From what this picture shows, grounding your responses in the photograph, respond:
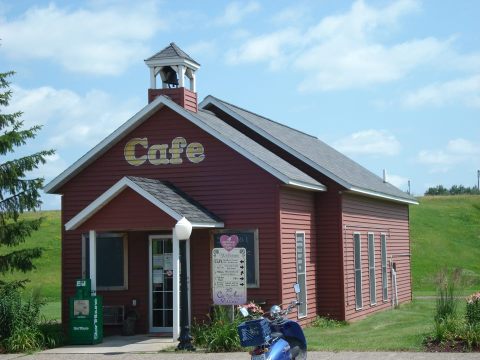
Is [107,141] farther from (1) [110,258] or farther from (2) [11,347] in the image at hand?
(2) [11,347]

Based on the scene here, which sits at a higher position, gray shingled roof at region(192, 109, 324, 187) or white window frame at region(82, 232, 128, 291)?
gray shingled roof at region(192, 109, 324, 187)

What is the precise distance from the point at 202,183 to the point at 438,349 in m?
7.26

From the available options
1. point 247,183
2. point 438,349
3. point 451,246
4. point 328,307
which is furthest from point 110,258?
point 451,246

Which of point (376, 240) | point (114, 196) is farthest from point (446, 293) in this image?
point (376, 240)

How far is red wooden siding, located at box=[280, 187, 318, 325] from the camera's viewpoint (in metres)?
19.5

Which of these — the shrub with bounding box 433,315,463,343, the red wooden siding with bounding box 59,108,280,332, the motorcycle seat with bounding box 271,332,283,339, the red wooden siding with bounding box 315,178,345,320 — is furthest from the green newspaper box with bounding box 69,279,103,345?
the shrub with bounding box 433,315,463,343

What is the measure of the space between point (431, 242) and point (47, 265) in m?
24.5

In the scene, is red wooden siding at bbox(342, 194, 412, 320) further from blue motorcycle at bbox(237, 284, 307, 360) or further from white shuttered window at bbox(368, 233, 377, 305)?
blue motorcycle at bbox(237, 284, 307, 360)

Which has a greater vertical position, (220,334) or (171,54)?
(171,54)

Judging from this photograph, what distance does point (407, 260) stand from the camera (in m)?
30.8

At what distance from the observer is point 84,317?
18297 millimetres

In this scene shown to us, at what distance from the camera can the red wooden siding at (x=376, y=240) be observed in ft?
74.3

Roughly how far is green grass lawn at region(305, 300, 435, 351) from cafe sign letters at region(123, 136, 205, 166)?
505 centimetres

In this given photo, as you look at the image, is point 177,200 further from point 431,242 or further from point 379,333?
point 431,242
